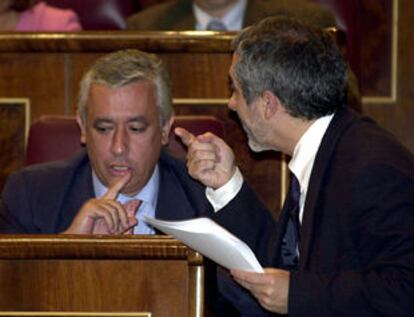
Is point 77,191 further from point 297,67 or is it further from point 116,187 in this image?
point 297,67

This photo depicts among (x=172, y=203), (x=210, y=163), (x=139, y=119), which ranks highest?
(x=139, y=119)

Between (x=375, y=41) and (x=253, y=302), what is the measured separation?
2.33 meters

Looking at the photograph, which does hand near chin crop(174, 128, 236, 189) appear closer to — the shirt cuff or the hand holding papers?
the shirt cuff

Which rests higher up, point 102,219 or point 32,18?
point 32,18

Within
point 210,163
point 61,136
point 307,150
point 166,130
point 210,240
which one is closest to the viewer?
point 210,240

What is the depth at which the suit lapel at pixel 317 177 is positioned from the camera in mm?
2682

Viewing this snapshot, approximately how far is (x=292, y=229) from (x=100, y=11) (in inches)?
94.1

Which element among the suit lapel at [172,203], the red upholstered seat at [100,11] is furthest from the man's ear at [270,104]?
the red upholstered seat at [100,11]

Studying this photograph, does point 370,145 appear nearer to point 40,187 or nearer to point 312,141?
point 312,141

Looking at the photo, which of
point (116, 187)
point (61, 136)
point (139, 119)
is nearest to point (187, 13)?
point (61, 136)

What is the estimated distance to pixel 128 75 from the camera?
3.41m

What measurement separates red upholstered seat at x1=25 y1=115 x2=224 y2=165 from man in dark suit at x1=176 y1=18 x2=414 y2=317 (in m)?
0.41

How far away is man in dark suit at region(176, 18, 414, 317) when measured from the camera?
255 cm

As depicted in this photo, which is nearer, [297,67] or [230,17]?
[297,67]
